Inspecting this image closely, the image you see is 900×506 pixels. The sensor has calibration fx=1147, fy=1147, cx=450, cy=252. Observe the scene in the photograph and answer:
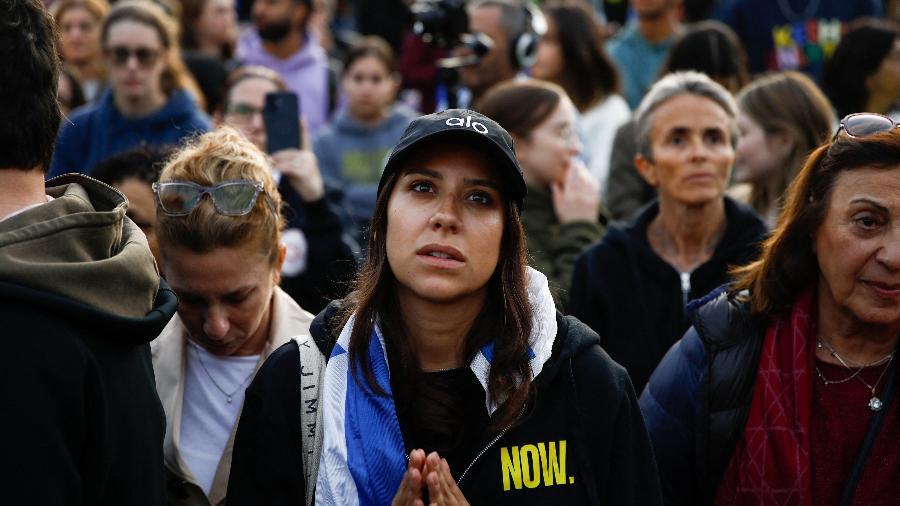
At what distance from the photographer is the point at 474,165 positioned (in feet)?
9.29

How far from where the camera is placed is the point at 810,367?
3.21 metres

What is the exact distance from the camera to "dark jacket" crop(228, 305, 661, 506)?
8.85 feet

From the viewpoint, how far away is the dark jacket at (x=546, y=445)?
106 inches

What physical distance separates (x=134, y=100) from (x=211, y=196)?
11.1 feet

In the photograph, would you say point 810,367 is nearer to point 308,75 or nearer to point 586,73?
point 586,73

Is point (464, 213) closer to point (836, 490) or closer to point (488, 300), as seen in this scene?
point (488, 300)

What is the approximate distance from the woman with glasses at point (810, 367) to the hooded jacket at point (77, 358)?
1.51 m

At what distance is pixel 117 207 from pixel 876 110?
18.0ft

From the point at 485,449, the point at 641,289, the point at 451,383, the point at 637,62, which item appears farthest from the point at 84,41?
the point at 485,449

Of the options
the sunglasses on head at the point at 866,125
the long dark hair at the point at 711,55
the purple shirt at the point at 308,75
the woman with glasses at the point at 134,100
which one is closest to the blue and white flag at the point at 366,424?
the sunglasses on head at the point at 866,125

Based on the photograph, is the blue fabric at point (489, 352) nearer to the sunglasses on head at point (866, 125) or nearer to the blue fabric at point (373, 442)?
the blue fabric at point (373, 442)

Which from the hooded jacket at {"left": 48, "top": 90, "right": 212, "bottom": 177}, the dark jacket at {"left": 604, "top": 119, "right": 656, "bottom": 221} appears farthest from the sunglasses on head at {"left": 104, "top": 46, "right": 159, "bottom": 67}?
the dark jacket at {"left": 604, "top": 119, "right": 656, "bottom": 221}

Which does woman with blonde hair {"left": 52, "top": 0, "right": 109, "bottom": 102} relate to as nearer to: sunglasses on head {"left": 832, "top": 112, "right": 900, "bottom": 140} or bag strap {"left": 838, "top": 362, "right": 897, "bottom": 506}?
sunglasses on head {"left": 832, "top": 112, "right": 900, "bottom": 140}

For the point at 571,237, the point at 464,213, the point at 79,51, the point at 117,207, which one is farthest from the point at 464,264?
the point at 79,51
